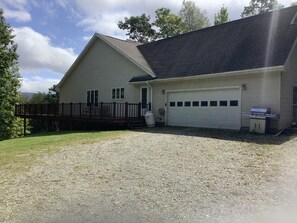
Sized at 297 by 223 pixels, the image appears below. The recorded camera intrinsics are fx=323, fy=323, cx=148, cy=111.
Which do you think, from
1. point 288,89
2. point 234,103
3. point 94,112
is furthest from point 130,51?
point 288,89

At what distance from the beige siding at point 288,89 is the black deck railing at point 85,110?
26.9 ft

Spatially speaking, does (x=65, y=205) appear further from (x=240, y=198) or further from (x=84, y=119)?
(x=84, y=119)

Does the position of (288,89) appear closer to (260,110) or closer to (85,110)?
(260,110)

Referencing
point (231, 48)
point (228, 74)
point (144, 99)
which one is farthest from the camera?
point (144, 99)

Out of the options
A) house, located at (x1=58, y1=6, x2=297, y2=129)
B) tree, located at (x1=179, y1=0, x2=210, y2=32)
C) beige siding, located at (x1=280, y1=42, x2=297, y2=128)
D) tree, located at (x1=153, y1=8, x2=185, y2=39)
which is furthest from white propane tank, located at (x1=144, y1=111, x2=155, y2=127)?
tree, located at (x1=179, y1=0, x2=210, y2=32)

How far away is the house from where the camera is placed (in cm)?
1484

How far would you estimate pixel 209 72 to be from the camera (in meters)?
16.6

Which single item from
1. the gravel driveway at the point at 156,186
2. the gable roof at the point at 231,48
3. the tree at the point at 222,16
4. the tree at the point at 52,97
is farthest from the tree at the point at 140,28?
the gravel driveway at the point at 156,186

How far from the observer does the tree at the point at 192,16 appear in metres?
41.8

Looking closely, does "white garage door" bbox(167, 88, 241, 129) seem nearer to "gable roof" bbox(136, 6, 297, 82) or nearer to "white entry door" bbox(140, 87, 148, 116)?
"gable roof" bbox(136, 6, 297, 82)

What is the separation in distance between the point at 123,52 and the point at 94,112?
445 cm

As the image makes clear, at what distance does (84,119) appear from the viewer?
806 inches

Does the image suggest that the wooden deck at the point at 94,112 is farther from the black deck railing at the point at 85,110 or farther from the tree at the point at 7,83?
the tree at the point at 7,83

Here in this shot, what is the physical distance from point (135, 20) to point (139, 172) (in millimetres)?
37985
